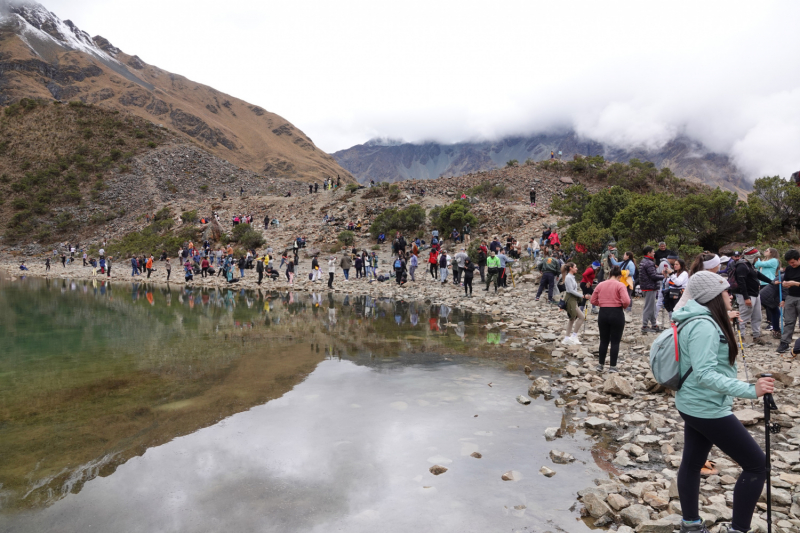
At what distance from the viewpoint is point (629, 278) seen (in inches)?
470

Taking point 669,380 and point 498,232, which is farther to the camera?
point 498,232

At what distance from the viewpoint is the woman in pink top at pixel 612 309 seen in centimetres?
768

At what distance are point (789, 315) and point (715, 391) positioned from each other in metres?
7.37

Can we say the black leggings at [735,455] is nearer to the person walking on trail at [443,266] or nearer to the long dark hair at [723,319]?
the long dark hair at [723,319]

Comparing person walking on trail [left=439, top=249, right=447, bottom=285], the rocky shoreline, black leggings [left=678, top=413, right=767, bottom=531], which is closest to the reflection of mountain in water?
the rocky shoreline

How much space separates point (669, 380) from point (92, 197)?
78.9 metres

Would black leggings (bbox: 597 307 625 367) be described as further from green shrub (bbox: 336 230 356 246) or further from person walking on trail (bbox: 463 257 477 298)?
green shrub (bbox: 336 230 356 246)

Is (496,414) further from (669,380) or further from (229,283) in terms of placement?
(229,283)

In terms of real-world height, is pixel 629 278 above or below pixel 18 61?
below

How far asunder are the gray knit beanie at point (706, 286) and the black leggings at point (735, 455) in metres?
0.80

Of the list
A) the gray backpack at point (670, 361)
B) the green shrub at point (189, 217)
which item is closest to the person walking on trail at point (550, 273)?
the gray backpack at point (670, 361)

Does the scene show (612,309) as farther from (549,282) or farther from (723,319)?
(549,282)

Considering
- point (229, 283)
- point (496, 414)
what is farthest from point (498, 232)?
point (496, 414)

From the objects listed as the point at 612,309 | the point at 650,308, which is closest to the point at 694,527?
the point at 612,309
